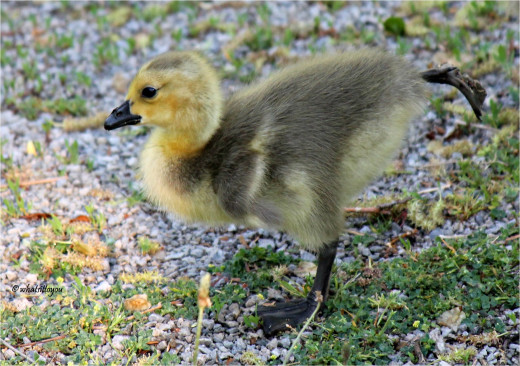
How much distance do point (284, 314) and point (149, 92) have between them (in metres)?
1.06

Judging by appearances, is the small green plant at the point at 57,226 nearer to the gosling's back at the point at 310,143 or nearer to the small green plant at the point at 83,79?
the gosling's back at the point at 310,143

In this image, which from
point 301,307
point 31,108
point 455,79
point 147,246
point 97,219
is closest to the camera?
point 301,307

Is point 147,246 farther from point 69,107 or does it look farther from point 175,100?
point 69,107

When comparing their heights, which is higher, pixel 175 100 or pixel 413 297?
pixel 175 100

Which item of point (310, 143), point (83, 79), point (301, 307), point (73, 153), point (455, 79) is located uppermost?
point (455, 79)

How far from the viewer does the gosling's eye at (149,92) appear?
2732 mm

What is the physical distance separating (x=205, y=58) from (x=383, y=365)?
1.44 m

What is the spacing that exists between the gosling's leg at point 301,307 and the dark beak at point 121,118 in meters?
0.94

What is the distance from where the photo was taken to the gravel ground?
9.37 feet

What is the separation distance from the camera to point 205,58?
2.91m

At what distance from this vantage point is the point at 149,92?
2740mm

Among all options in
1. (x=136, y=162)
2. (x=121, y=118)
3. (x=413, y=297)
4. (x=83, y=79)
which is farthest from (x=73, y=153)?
(x=413, y=297)

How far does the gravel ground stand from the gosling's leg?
0.07 m

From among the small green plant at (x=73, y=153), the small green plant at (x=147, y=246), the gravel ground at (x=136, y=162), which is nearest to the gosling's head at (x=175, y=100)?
the gravel ground at (x=136, y=162)
